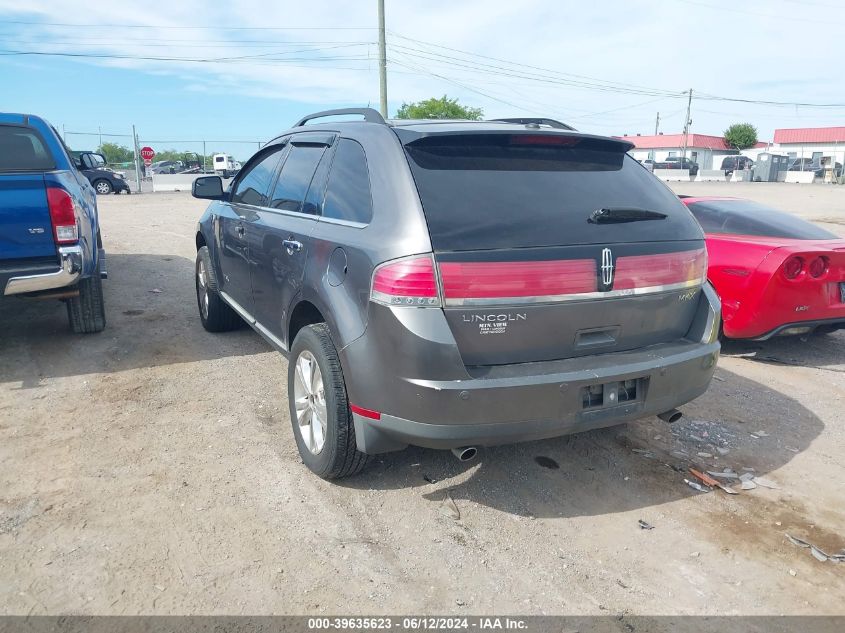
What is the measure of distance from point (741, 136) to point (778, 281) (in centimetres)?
9077

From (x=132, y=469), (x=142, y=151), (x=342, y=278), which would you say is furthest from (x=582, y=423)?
(x=142, y=151)

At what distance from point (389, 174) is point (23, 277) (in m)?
3.18

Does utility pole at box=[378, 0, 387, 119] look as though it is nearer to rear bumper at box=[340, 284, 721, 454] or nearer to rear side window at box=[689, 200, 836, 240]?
rear side window at box=[689, 200, 836, 240]

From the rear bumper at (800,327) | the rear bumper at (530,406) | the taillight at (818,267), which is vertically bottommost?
the rear bumper at (800,327)

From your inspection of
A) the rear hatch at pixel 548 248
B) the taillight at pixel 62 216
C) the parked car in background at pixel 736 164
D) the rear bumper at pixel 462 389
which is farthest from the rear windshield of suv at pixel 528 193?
the parked car in background at pixel 736 164

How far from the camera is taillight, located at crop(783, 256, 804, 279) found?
5082 millimetres

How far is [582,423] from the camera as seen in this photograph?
2.89 metres

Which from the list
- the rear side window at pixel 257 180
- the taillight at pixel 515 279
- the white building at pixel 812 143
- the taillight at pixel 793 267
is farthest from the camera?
the white building at pixel 812 143

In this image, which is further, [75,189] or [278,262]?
[75,189]

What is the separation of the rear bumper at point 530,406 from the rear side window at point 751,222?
2.87m

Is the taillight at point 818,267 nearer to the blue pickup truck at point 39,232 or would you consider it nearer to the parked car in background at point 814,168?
the blue pickup truck at point 39,232

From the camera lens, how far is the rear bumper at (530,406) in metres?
2.71

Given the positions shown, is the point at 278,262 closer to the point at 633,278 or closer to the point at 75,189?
the point at 633,278

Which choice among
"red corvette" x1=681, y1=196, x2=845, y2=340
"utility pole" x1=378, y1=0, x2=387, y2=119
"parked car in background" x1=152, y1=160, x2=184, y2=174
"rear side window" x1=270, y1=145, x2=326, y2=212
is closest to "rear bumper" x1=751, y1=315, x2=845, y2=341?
"red corvette" x1=681, y1=196, x2=845, y2=340
